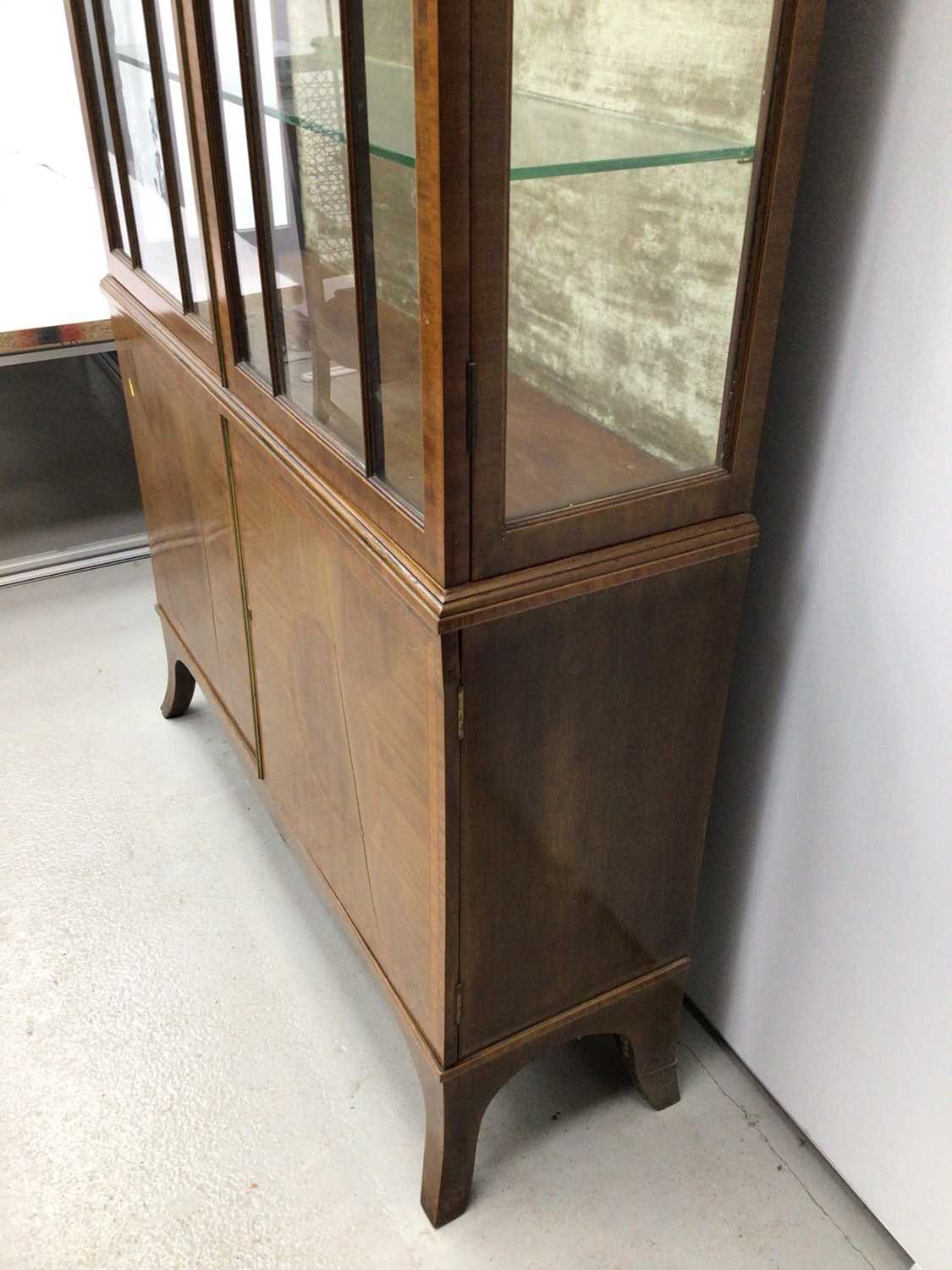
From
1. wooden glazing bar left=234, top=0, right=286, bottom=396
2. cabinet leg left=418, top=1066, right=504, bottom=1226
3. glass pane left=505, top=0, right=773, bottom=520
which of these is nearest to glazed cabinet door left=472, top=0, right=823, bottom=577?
glass pane left=505, top=0, right=773, bottom=520

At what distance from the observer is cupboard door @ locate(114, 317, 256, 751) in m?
1.36

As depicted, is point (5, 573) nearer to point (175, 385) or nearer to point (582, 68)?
point (175, 385)

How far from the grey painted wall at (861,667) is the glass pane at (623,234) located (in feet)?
0.37

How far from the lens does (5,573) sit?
2.40 metres

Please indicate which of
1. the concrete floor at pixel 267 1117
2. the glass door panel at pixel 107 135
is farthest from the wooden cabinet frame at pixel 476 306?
the concrete floor at pixel 267 1117

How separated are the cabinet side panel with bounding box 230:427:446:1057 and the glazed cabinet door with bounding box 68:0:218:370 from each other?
0.22 metres

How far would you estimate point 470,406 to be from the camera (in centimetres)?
78

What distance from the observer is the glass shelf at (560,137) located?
735mm

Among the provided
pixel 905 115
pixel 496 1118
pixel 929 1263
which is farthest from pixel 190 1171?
pixel 905 115

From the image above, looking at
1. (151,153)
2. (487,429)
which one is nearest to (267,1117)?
(487,429)

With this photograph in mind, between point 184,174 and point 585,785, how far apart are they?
783 millimetres

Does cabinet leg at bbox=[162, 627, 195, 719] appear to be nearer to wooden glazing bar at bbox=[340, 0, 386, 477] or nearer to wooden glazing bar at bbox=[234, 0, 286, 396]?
wooden glazing bar at bbox=[234, 0, 286, 396]

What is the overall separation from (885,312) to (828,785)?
1.46ft

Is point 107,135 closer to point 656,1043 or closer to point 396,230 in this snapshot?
point 396,230
